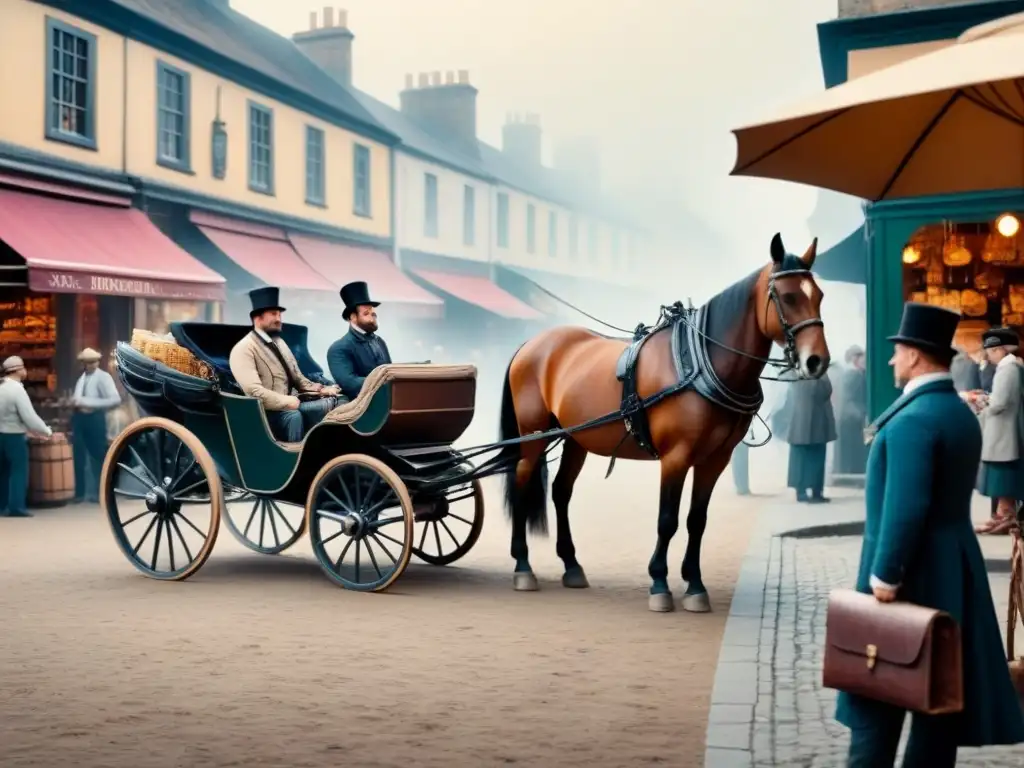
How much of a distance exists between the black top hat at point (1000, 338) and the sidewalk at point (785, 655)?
163 cm

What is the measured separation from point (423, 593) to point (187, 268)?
10.4m

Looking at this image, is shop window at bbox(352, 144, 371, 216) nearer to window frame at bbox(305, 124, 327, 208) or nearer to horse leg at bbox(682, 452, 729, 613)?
window frame at bbox(305, 124, 327, 208)

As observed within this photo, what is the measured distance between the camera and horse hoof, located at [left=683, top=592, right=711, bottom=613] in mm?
7820

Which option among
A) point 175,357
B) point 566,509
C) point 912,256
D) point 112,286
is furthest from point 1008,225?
point 112,286

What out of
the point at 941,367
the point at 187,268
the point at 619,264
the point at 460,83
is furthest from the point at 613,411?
the point at 619,264

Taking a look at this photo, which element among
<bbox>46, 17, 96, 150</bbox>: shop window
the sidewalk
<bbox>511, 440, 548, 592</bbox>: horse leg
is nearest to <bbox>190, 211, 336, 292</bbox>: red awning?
<bbox>46, 17, 96, 150</bbox>: shop window

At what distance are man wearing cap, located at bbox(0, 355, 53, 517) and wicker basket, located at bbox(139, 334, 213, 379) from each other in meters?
4.74

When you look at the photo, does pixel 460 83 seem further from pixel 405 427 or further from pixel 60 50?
pixel 405 427

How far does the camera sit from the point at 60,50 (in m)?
16.8

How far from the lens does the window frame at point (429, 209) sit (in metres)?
29.2

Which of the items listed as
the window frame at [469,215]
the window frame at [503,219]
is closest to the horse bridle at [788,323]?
the window frame at [469,215]

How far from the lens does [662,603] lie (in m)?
7.83

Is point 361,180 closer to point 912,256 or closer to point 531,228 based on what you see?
point 531,228

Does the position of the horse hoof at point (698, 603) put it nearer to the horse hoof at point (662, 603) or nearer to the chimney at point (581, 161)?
the horse hoof at point (662, 603)
